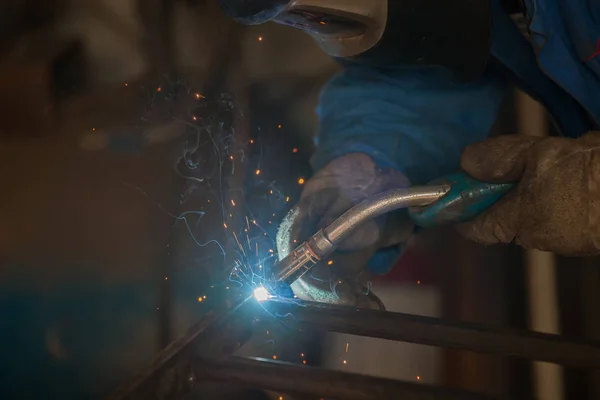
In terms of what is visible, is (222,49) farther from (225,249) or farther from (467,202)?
(467,202)

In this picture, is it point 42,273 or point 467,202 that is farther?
point 42,273

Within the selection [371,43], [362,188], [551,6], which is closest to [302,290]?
[362,188]

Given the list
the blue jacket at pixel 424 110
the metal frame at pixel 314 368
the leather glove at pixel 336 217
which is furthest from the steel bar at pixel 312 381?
the blue jacket at pixel 424 110

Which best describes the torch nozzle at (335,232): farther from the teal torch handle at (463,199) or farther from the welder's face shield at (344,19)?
the welder's face shield at (344,19)

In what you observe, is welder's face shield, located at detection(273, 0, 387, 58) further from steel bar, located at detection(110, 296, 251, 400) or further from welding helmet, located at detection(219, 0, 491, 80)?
steel bar, located at detection(110, 296, 251, 400)

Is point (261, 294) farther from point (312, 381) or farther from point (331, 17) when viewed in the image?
point (331, 17)

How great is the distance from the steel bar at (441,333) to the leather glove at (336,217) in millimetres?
63

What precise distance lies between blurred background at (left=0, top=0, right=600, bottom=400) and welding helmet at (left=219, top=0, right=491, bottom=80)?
0.30m

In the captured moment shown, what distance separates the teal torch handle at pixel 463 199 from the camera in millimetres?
429

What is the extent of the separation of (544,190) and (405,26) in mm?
177

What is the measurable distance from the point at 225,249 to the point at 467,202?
0.37 meters

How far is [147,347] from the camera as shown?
2.18 ft

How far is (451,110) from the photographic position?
58cm

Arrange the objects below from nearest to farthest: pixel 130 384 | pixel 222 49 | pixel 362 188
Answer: pixel 130 384 → pixel 362 188 → pixel 222 49
